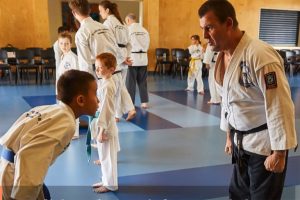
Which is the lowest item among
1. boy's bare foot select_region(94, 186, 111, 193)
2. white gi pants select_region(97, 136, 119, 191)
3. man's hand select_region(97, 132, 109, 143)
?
boy's bare foot select_region(94, 186, 111, 193)

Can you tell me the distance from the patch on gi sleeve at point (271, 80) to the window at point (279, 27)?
1324 centimetres

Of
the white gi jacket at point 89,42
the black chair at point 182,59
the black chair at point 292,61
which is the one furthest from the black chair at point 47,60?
the black chair at point 292,61

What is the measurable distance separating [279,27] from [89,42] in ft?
40.2

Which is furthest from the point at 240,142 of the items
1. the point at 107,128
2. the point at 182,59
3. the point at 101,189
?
the point at 182,59

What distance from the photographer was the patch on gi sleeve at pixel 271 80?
5.43 ft

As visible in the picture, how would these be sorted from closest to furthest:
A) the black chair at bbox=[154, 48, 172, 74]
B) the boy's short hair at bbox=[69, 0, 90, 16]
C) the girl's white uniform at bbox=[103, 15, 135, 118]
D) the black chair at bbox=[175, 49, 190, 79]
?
the boy's short hair at bbox=[69, 0, 90, 16], the girl's white uniform at bbox=[103, 15, 135, 118], the black chair at bbox=[175, 49, 190, 79], the black chair at bbox=[154, 48, 172, 74]

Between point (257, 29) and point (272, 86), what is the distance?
13.0 m

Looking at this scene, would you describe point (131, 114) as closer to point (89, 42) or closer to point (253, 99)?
point (89, 42)

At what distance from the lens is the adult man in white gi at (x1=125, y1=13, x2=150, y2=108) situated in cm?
656

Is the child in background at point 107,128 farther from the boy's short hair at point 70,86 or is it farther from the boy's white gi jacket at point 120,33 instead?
the boy's white gi jacket at point 120,33

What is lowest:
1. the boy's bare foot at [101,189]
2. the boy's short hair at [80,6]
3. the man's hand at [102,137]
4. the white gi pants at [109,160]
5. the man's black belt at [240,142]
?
the boy's bare foot at [101,189]

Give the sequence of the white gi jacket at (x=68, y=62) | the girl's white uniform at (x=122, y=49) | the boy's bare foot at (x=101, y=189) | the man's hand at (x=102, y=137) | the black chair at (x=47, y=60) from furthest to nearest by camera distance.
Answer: the black chair at (x=47, y=60) < the girl's white uniform at (x=122, y=49) < the white gi jacket at (x=68, y=62) < the boy's bare foot at (x=101, y=189) < the man's hand at (x=102, y=137)

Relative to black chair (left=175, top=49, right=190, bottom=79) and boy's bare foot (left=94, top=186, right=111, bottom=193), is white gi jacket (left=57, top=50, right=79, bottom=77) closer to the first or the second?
boy's bare foot (left=94, top=186, right=111, bottom=193)

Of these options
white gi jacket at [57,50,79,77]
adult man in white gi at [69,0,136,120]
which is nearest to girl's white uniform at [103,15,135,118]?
white gi jacket at [57,50,79,77]
